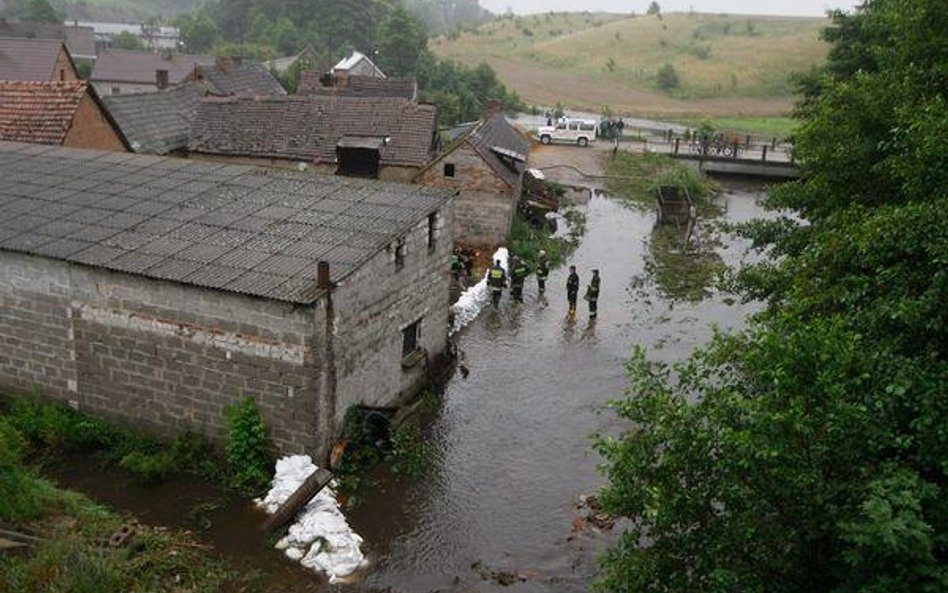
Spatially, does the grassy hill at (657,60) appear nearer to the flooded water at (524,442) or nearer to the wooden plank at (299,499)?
the flooded water at (524,442)

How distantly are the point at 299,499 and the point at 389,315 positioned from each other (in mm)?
4327

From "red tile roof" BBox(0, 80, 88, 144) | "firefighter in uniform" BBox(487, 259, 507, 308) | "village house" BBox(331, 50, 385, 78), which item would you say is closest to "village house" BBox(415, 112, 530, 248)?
"firefighter in uniform" BBox(487, 259, 507, 308)

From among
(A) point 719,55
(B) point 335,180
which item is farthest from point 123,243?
(A) point 719,55

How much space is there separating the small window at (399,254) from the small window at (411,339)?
5.45ft

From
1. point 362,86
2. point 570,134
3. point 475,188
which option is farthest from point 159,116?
point 570,134

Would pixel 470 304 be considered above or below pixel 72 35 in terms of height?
below

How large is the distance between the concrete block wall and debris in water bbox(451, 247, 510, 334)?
295 cm

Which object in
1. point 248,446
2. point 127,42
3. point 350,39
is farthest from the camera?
point 127,42

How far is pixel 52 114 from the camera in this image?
25359 millimetres

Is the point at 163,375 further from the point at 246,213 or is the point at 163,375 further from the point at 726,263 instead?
the point at 726,263

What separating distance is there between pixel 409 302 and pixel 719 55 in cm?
8477

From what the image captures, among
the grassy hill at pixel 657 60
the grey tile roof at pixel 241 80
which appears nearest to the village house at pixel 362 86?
the grey tile roof at pixel 241 80

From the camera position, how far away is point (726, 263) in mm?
29969

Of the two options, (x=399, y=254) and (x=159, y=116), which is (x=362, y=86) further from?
(x=399, y=254)
